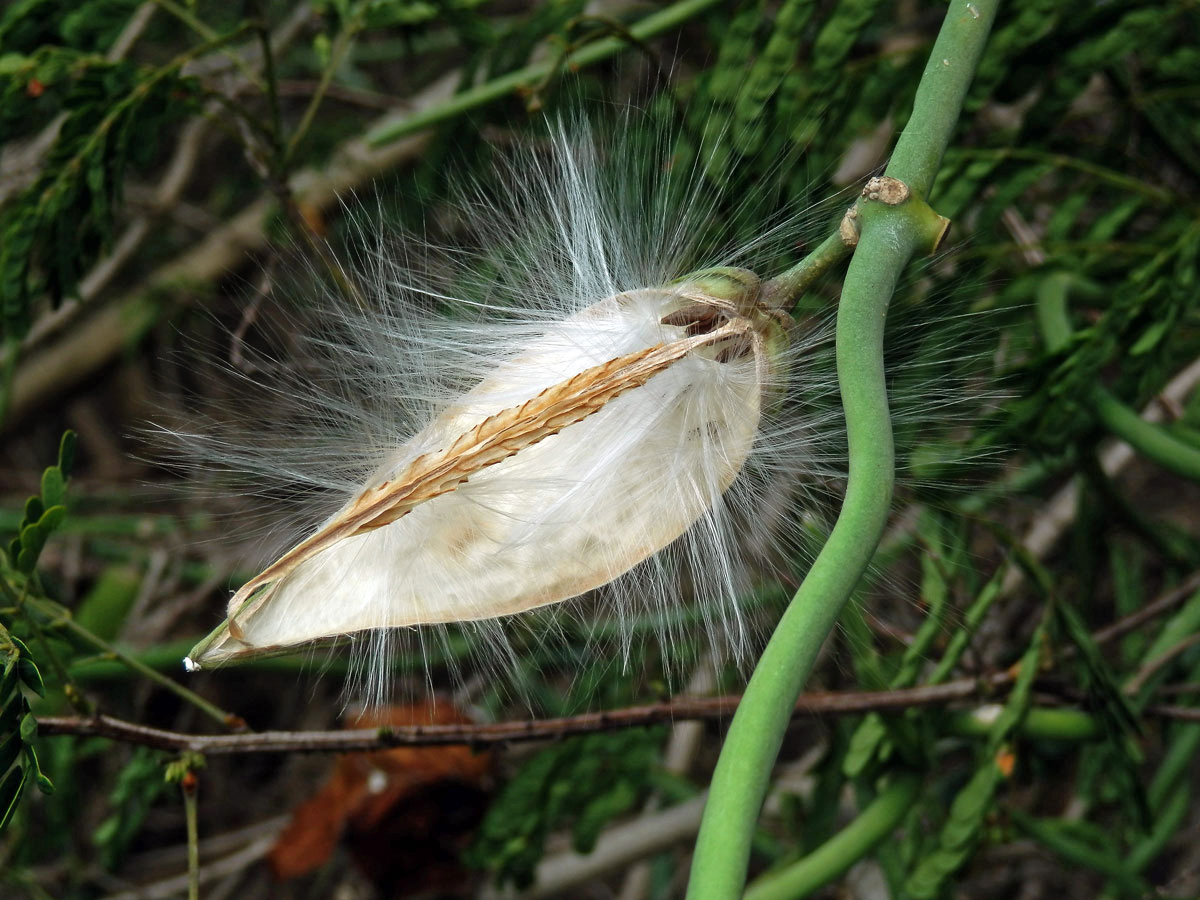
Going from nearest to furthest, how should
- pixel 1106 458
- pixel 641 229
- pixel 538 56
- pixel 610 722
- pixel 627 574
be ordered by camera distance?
pixel 627 574, pixel 641 229, pixel 610 722, pixel 1106 458, pixel 538 56

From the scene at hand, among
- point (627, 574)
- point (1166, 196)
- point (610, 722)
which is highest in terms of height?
point (1166, 196)

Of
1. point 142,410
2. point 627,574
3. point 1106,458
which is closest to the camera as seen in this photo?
point 627,574

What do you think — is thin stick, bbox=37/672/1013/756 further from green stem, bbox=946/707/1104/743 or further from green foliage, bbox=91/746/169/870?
green foliage, bbox=91/746/169/870

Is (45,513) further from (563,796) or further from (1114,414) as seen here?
(1114,414)

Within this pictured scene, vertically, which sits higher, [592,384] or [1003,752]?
[592,384]

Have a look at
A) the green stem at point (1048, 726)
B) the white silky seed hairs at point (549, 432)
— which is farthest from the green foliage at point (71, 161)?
the green stem at point (1048, 726)

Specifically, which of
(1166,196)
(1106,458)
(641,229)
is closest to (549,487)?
(641,229)

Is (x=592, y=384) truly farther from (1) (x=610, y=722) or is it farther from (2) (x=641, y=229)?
(1) (x=610, y=722)
